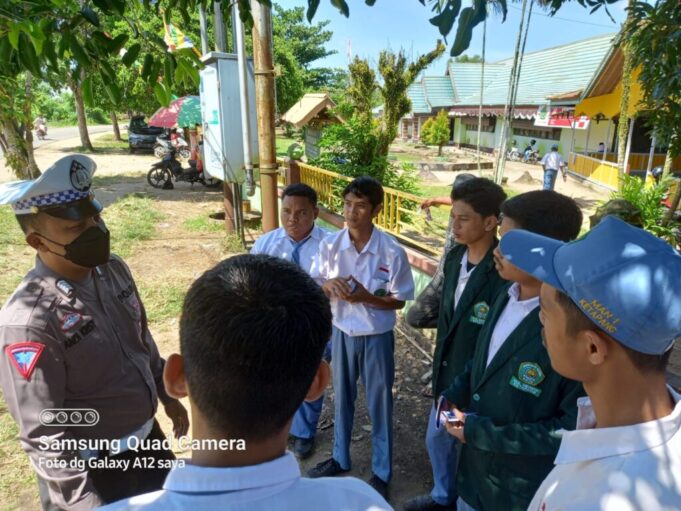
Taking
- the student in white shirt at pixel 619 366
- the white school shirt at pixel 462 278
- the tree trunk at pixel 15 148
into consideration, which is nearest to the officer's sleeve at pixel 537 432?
the student in white shirt at pixel 619 366

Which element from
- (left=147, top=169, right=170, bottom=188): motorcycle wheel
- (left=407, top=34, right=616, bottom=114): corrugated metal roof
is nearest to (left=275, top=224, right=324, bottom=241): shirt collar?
(left=147, top=169, right=170, bottom=188): motorcycle wheel

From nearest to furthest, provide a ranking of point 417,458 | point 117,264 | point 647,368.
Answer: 1. point 647,368
2. point 117,264
3. point 417,458

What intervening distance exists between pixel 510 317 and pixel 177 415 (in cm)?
161

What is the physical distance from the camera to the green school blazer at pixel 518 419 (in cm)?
157

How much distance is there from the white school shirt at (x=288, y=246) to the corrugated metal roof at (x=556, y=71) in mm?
18575

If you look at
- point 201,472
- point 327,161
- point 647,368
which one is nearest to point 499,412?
point 647,368

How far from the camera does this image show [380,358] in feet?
8.75

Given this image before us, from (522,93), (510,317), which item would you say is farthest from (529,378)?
(522,93)

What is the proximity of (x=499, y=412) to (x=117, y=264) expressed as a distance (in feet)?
5.68

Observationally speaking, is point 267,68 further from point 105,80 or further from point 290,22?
point 290,22

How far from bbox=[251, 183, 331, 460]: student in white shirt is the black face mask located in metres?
1.26

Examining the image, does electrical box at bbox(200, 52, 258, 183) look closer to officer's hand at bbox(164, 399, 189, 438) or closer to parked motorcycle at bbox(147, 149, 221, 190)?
officer's hand at bbox(164, 399, 189, 438)

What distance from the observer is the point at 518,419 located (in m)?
1.67

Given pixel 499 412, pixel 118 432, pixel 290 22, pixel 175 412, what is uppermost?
pixel 290 22
